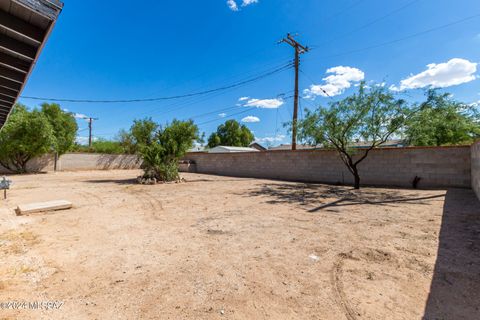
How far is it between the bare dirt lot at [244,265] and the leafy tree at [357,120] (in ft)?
12.5

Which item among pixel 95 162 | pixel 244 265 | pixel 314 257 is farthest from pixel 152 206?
pixel 95 162

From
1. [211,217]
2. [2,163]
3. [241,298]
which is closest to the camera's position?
[241,298]

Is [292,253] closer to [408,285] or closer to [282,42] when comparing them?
[408,285]

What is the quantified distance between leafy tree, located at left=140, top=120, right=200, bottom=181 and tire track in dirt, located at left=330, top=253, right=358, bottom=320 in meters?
9.70

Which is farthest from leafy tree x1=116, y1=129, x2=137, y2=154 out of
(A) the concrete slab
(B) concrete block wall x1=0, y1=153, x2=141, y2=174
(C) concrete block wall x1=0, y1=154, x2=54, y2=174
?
(A) the concrete slab

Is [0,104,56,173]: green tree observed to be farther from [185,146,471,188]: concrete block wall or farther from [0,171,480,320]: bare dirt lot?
[185,146,471,188]: concrete block wall

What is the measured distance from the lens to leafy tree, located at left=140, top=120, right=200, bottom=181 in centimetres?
1095

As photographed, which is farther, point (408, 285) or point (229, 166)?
point (229, 166)

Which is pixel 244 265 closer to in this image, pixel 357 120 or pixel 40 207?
pixel 40 207

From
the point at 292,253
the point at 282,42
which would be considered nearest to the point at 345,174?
the point at 282,42

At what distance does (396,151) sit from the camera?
8820 millimetres

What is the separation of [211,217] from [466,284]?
3722 mm

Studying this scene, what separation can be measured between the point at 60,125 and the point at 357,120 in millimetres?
20226

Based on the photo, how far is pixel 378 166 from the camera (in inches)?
366
